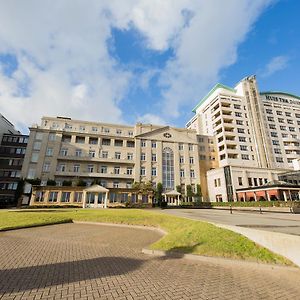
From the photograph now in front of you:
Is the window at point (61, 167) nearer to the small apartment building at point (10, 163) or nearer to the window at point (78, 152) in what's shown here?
the window at point (78, 152)

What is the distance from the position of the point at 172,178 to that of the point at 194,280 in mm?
52978

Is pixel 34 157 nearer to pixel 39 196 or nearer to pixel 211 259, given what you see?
pixel 39 196

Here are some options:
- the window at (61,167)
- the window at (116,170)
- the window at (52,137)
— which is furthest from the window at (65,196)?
the window at (52,137)

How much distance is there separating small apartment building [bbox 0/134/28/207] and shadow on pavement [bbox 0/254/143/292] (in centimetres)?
5445

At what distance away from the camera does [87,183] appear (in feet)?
178

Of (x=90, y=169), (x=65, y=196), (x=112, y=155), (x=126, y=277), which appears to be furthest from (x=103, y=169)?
(x=126, y=277)

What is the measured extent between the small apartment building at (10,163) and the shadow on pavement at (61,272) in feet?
179

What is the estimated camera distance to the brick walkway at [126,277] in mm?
5289

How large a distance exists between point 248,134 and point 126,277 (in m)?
70.6

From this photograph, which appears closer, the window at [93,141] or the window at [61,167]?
the window at [61,167]

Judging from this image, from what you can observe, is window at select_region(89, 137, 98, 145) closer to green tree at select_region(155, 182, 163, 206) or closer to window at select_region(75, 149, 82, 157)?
window at select_region(75, 149, 82, 157)

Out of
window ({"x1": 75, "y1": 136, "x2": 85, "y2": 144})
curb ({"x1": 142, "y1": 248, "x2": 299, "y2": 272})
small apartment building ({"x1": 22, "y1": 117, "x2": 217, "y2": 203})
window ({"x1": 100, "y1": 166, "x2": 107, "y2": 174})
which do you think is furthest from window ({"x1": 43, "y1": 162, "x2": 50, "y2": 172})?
curb ({"x1": 142, "y1": 248, "x2": 299, "y2": 272})

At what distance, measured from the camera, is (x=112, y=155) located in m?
58.8

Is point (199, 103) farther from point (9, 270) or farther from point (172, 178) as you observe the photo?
point (9, 270)
